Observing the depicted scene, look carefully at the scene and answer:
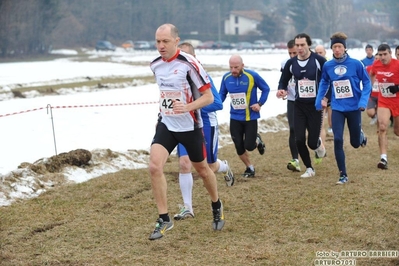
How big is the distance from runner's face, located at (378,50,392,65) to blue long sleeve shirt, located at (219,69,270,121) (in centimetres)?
212

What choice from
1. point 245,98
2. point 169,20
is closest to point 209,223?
point 245,98

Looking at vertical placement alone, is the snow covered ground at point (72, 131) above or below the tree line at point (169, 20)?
below

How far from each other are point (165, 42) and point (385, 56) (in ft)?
18.1

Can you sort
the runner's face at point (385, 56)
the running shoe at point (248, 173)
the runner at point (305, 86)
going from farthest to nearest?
the runner's face at point (385, 56)
the running shoe at point (248, 173)
the runner at point (305, 86)

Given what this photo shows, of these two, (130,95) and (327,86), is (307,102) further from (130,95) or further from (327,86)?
(130,95)

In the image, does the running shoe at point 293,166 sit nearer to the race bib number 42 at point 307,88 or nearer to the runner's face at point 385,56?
the race bib number 42 at point 307,88

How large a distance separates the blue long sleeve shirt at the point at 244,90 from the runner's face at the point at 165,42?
366 centimetres

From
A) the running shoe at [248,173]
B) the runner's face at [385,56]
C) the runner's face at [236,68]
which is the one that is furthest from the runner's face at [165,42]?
the runner's face at [385,56]

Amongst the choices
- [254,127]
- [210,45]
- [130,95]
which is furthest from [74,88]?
[210,45]

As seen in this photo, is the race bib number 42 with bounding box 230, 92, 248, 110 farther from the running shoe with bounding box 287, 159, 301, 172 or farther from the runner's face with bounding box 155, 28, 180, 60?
the runner's face with bounding box 155, 28, 180, 60

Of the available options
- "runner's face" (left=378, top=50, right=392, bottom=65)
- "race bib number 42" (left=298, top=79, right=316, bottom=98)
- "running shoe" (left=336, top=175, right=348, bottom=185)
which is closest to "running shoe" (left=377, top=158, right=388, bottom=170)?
"running shoe" (left=336, top=175, right=348, bottom=185)

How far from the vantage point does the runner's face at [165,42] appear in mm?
6562

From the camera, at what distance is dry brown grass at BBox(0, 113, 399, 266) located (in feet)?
20.2

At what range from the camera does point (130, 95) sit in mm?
25797
